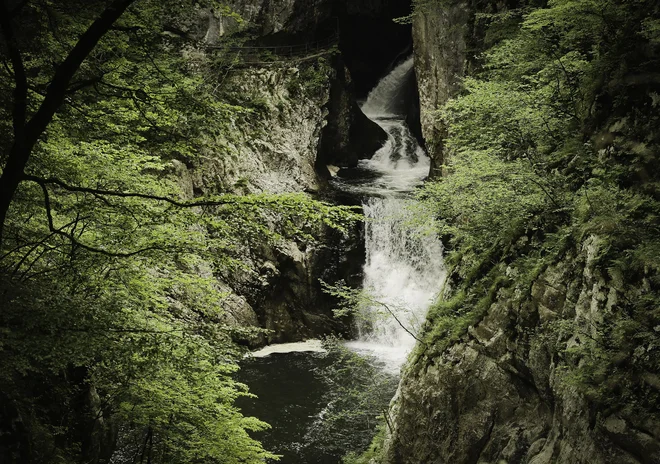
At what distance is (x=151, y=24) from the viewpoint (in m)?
5.64

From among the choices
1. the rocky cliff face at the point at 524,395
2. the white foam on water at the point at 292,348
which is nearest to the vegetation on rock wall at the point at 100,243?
the rocky cliff face at the point at 524,395

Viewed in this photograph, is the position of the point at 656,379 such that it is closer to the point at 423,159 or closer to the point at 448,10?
the point at 448,10

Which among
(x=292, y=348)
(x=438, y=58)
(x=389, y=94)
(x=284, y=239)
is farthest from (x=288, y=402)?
(x=389, y=94)

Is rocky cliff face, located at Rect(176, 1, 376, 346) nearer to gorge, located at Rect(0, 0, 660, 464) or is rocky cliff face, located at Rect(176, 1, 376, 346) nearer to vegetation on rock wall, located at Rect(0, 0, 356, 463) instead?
gorge, located at Rect(0, 0, 660, 464)

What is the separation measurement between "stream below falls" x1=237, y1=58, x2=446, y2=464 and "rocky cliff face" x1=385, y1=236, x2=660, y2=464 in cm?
143

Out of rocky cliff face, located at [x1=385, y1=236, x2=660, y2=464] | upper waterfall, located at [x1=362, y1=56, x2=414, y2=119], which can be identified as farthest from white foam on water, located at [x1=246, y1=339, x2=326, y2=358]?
upper waterfall, located at [x1=362, y1=56, x2=414, y2=119]

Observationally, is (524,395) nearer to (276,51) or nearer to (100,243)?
(100,243)

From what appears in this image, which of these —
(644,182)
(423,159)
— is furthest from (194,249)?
(423,159)

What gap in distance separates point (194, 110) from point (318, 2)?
26.1 m

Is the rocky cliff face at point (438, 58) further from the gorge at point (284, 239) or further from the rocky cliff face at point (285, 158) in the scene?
the gorge at point (284, 239)

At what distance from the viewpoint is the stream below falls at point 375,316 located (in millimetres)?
12031

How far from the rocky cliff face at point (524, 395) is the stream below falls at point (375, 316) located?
1426 millimetres

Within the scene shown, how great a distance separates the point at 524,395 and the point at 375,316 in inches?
253

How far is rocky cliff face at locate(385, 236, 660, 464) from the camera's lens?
17.2ft
